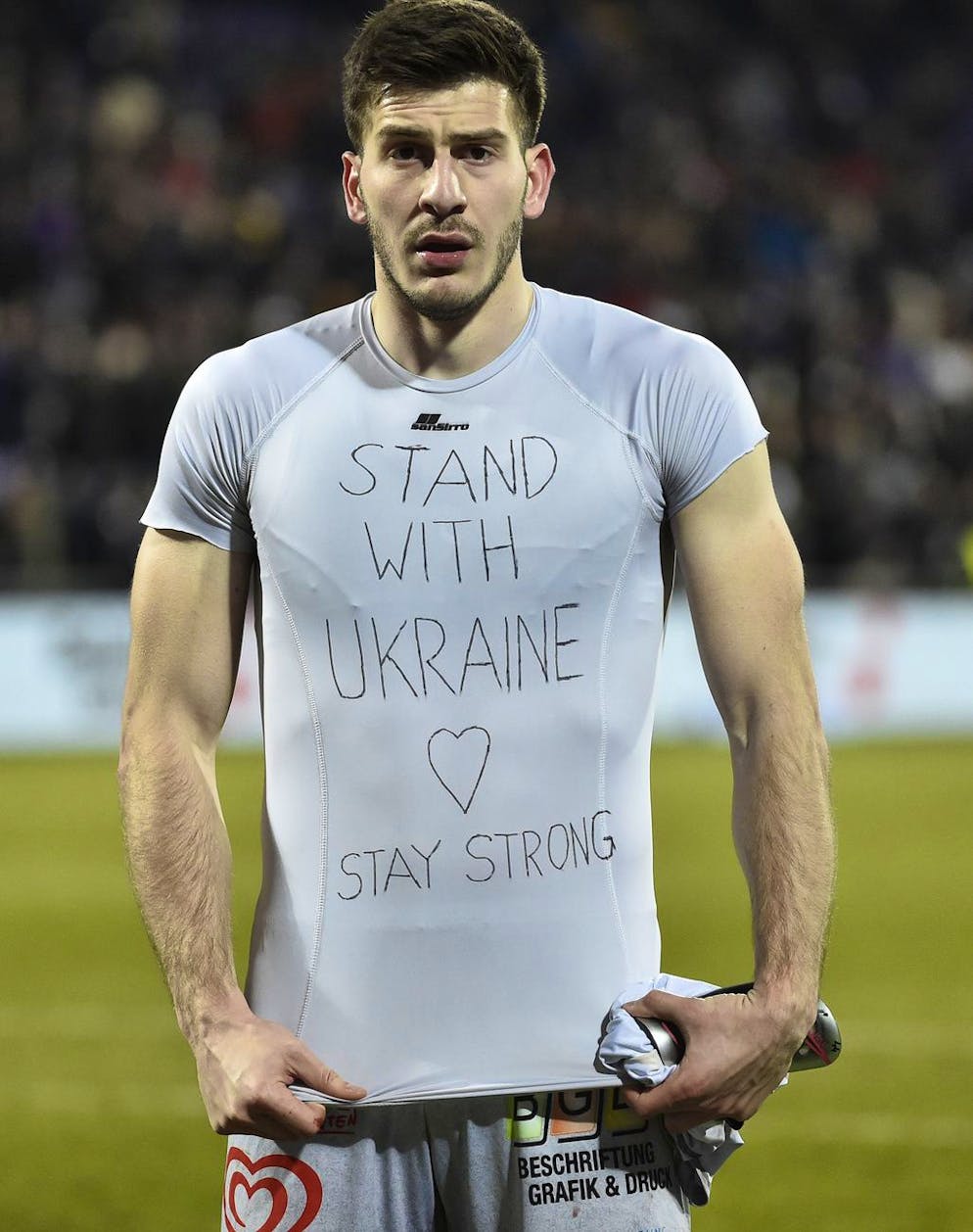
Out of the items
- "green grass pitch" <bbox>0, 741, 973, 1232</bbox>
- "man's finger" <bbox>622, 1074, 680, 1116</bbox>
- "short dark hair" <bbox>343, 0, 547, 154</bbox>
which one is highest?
"short dark hair" <bbox>343, 0, 547, 154</bbox>

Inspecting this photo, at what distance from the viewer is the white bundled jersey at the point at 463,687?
251 centimetres

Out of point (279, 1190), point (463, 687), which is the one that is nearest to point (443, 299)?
point (463, 687)

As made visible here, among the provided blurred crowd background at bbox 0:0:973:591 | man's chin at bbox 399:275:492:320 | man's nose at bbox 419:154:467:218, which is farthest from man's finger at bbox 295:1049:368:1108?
blurred crowd background at bbox 0:0:973:591

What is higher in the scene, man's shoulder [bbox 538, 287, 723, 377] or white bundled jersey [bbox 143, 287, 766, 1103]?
man's shoulder [bbox 538, 287, 723, 377]

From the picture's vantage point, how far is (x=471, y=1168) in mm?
2492

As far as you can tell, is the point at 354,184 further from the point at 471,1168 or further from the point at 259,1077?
the point at 471,1168

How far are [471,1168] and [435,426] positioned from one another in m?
0.95

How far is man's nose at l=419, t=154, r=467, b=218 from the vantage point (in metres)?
2.47

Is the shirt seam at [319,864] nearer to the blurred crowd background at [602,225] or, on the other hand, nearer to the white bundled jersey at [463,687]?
the white bundled jersey at [463,687]

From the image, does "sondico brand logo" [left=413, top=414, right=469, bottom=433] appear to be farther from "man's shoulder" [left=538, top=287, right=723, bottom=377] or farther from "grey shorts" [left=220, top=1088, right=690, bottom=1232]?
"grey shorts" [left=220, top=1088, right=690, bottom=1232]

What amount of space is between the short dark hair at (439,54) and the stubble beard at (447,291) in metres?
0.12

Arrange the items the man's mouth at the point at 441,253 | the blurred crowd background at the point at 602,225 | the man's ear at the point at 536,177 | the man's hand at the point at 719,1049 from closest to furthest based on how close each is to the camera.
→ 1. the man's hand at the point at 719,1049
2. the man's mouth at the point at 441,253
3. the man's ear at the point at 536,177
4. the blurred crowd background at the point at 602,225

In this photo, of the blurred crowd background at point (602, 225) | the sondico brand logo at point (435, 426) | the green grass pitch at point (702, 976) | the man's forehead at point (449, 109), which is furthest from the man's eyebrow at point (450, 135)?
the blurred crowd background at point (602, 225)

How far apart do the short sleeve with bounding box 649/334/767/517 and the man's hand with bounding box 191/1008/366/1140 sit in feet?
2.77
